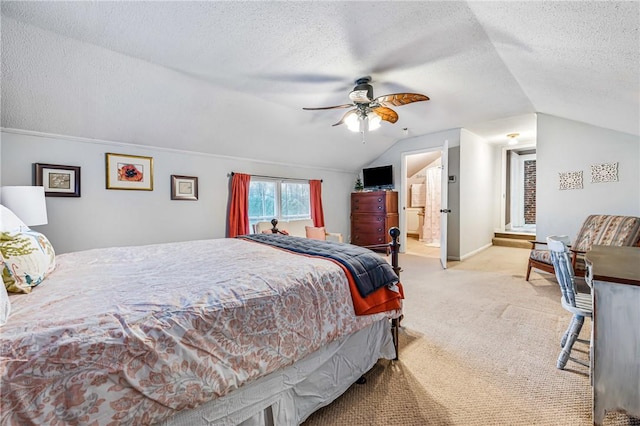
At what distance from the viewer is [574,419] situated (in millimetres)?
1433

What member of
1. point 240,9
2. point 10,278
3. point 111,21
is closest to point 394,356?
point 10,278

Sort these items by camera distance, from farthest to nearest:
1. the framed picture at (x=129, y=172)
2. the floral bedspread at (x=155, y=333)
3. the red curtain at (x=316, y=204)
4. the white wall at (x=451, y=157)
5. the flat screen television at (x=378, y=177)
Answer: the flat screen television at (x=378, y=177)
the red curtain at (x=316, y=204)
the white wall at (x=451, y=157)
the framed picture at (x=129, y=172)
the floral bedspread at (x=155, y=333)

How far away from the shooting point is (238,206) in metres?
4.31

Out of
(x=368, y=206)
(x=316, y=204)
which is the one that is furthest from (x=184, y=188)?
(x=368, y=206)

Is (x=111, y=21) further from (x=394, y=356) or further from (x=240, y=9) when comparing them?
(x=394, y=356)

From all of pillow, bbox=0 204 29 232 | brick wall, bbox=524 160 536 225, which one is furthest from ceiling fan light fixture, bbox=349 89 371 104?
brick wall, bbox=524 160 536 225

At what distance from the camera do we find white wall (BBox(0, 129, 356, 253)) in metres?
2.78

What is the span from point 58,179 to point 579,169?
6576mm

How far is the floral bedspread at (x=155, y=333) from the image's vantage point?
0.75 m

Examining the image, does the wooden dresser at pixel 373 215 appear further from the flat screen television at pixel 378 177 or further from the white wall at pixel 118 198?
the white wall at pixel 118 198

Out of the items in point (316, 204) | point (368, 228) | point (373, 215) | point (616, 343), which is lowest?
point (616, 343)

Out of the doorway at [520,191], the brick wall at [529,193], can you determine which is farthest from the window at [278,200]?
the brick wall at [529,193]

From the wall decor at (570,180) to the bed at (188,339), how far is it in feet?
12.6

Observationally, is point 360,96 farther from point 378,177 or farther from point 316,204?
point 378,177
